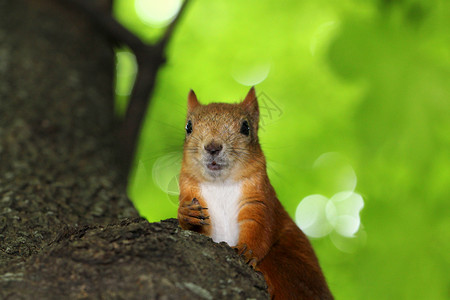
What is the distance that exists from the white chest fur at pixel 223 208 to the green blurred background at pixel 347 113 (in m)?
0.43

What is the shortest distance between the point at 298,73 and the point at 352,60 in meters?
1.19

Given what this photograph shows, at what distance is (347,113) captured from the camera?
4594 mm

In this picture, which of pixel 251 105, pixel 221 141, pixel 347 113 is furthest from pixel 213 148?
pixel 347 113

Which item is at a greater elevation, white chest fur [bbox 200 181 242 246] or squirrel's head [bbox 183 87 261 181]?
squirrel's head [bbox 183 87 261 181]

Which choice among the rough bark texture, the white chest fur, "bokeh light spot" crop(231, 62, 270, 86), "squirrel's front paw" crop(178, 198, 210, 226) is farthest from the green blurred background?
"squirrel's front paw" crop(178, 198, 210, 226)

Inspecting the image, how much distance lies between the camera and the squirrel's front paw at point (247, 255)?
1.96 metres

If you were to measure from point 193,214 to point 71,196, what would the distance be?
3.84 feet

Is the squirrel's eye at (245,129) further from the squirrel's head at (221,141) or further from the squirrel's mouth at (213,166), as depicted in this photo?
the squirrel's mouth at (213,166)

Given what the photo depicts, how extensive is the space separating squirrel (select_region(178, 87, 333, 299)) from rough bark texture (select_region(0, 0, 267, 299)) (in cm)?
37

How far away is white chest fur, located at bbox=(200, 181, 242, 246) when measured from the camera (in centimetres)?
231

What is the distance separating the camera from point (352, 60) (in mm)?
3787

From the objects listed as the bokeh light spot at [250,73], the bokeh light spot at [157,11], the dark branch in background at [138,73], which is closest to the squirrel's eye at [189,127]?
the dark branch in background at [138,73]

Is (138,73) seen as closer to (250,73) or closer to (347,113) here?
(250,73)

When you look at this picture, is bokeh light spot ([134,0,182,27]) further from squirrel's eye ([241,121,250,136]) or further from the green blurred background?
squirrel's eye ([241,121,250,136])
